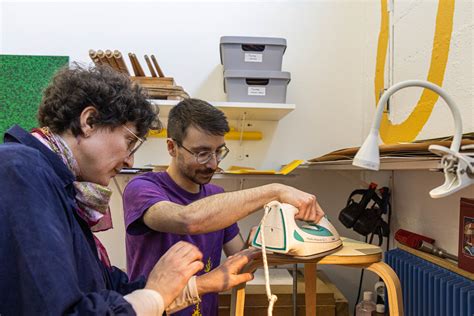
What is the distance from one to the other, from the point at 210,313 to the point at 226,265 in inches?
17.2

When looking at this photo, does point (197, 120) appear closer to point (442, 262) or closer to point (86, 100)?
point (86, 100)

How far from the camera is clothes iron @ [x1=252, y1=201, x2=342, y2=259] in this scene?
36.6 inches

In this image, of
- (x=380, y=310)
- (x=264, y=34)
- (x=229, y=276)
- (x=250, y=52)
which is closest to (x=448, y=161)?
(x=229, y=276)

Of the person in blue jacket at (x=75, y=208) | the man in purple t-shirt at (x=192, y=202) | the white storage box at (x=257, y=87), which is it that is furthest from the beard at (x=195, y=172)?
the white storage box at (x=257, y=87)

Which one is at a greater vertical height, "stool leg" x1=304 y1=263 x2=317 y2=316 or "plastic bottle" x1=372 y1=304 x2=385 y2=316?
"stool leg" x1=304 y1=263 x2=317 y2=316

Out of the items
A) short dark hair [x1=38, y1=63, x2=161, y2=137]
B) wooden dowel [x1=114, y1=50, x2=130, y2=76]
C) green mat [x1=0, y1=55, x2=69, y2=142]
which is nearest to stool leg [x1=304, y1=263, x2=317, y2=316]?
short dark hair [x1=38, y1=63, x2=161, y2=137]

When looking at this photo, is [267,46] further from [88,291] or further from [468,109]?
[88,291]

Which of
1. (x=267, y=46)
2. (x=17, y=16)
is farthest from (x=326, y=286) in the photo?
(x=17, y=16)

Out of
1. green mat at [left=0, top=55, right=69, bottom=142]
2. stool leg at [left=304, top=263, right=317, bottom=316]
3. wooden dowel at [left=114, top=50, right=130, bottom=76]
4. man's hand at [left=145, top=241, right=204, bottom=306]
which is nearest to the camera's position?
man's hand at [left=145, top=241, right=204, bottom=306]

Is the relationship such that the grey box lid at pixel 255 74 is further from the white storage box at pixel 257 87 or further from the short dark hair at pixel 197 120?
the short dark hair at pixel 197 120

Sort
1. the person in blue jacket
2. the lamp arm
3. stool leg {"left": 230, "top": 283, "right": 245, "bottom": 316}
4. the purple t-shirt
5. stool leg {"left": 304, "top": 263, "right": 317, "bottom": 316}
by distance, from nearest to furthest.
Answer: the person in blue jacket
the lamp arm
stool leg {"left": 230, "top": 283, "right": 245, "bottom": 316}
the purple t-shirt
stool leg {"left": 304, "top": 263, "right": 317, "bottom": 316}

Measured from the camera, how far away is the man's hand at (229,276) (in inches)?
40.2

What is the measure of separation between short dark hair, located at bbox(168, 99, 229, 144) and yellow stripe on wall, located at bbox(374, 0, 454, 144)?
0.84m

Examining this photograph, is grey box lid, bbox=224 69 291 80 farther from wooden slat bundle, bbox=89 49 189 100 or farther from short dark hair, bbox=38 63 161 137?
short dark hair, bbox=38 63 161 137
